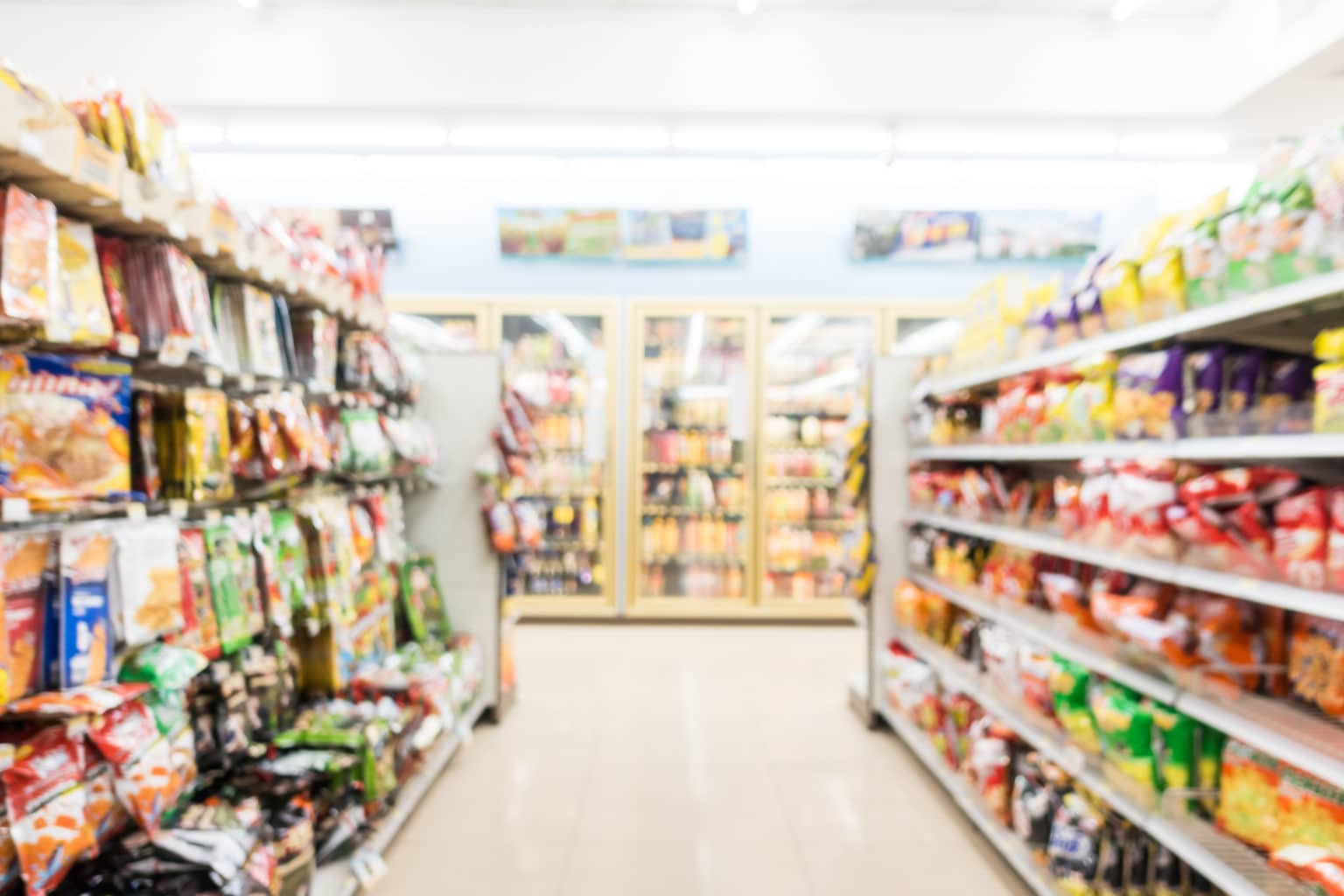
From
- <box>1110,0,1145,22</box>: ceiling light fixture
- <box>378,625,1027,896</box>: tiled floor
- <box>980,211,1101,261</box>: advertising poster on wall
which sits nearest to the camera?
<box>378,625,1027,896</box>: tiled floor

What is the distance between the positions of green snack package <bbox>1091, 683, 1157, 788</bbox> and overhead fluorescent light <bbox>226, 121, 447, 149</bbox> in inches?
183

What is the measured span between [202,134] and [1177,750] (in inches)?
232

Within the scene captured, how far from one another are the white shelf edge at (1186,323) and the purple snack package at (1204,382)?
71 mm

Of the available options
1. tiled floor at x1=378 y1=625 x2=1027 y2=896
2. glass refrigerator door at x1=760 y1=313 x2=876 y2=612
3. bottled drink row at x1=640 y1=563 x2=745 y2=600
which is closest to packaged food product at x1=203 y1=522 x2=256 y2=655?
tiled floor at x1=378 y1=625 x2=1027 y2=896

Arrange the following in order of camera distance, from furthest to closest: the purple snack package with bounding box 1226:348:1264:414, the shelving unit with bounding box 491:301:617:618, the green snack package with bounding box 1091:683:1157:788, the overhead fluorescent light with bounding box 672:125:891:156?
the shelving unit with bounding box 491:301:617:618, the overhead fluorescent light with bounding box 672:125:891:156, the green snack package with bounding box 1091:683:1157:788, the purple snack package with bounding box 1226:348:1264:414

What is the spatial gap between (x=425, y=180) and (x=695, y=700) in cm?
501

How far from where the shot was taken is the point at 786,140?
17.3 feet

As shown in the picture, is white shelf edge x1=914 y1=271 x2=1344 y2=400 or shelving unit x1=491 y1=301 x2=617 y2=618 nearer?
white shelf edge x1=914 y1=271 x2=1344 y2=400

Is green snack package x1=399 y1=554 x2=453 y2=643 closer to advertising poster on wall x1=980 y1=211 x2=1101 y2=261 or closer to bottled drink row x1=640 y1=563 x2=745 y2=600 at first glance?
bottled drink row x1=640 y1=563 x2=745 y2=600

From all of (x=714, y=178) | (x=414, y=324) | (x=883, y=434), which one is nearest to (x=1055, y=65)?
(x=883, y=434)

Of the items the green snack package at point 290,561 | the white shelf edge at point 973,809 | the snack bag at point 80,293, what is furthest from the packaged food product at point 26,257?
the white shelf edge at point 973,809

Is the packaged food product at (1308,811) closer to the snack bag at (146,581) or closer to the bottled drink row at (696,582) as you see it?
the snack bag at (146,581)

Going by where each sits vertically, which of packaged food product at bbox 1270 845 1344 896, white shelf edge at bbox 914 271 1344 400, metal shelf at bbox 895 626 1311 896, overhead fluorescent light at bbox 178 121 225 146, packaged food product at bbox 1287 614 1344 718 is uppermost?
overhead fluorescent light at bbox 178 121 225 146

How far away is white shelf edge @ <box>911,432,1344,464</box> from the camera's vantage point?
165cm
